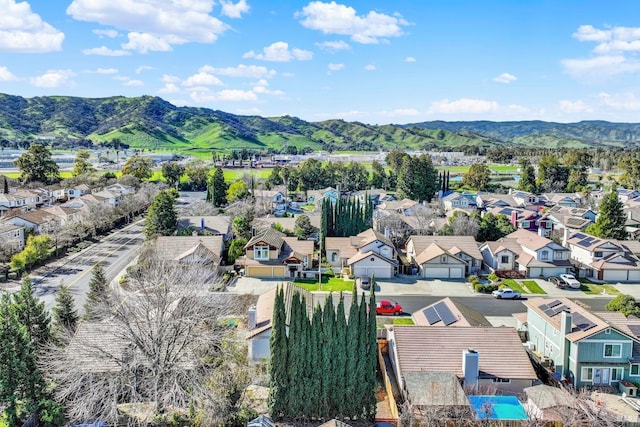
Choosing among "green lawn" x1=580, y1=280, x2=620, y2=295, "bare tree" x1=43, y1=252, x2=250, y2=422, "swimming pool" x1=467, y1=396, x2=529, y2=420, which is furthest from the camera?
"green lawn" x1=580, y1=280, x2=620, y2=295

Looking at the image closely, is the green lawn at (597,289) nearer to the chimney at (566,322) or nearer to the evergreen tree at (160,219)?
the chimney at (566,322)

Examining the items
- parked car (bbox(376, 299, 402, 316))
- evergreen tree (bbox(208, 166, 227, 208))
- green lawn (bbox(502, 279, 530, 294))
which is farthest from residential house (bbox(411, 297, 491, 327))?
evergreen tree (bbox(208, 166, 227, 208))

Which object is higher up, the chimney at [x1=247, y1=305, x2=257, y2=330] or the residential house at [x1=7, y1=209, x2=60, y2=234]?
the residential house at [x1=7, y1=209, x2=60, y2=234]

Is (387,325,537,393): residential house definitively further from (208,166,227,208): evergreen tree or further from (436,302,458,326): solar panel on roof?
(208,166,227,208): evergreen tree

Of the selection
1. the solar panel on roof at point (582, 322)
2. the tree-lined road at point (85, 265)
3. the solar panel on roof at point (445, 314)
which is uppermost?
the solar panel on roof at point (582, 322)

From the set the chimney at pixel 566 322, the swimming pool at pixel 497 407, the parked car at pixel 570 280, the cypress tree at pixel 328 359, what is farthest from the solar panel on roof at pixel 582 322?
the parked car at pixel 570 280

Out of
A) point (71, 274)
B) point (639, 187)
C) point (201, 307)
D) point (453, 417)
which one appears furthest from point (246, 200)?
point (639, 187)
